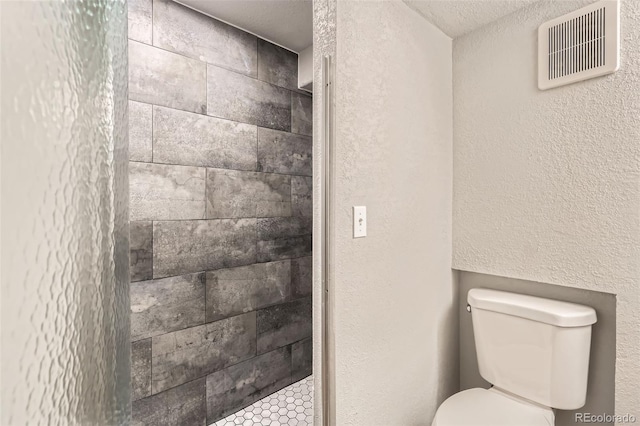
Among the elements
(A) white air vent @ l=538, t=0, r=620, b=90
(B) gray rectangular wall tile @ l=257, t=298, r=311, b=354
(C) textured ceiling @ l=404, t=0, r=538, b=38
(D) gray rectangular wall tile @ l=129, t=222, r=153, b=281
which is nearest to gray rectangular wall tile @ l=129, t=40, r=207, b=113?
(D) gray rectangular wall tile @ l=129, t=222, r=153, b=281

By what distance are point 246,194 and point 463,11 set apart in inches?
55.8

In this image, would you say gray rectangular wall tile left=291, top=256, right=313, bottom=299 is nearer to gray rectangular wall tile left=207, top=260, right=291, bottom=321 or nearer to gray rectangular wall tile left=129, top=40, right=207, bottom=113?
gray rectangular wall tile left=207, top=260, right=291, bottom=321

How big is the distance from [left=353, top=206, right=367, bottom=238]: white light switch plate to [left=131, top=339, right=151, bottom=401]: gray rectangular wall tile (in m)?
1.22

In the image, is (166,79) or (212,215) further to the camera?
(212,215)

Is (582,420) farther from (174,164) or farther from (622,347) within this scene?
(174,164)

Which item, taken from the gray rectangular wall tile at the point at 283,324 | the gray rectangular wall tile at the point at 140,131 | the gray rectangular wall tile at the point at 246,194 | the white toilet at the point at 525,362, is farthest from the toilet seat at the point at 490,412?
the gray rectangular wall tile at the point at 140,131

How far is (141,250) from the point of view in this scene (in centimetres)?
160

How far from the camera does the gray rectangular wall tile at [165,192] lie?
158 cm

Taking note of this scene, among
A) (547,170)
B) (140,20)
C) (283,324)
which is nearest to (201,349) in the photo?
(283,324)

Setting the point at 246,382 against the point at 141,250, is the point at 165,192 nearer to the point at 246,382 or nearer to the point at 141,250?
the point at 141,250

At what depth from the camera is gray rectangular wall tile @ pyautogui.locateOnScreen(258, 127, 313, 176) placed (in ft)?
6.78

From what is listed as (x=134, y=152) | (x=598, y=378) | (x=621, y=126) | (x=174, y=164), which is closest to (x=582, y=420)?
(x=598, y=378)

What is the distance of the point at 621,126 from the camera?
3.76 feet

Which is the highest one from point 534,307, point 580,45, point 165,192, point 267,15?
point 267,15
